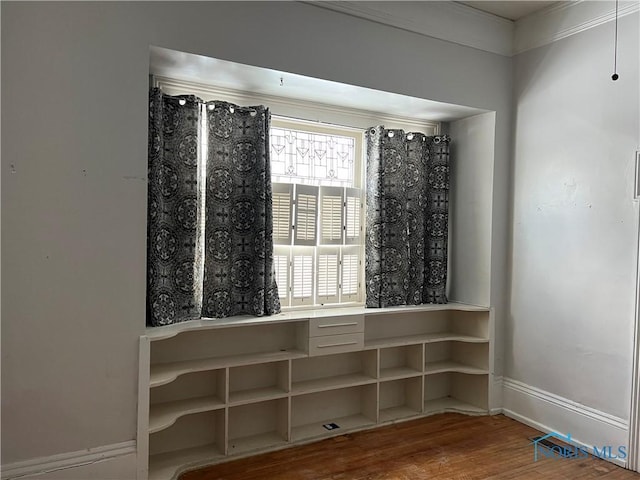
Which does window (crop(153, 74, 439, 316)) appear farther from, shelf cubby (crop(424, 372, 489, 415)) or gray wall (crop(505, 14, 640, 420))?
gray wall (crop(505, 14, 640, 420))

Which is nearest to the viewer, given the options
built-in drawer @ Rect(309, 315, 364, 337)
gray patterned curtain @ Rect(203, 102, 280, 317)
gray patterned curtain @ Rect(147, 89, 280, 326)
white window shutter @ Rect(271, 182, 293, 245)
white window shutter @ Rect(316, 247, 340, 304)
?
gray patterned curtain @ Rect(147, 89, 280, 326)

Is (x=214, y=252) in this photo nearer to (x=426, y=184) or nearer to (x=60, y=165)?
(x=60, y=165)

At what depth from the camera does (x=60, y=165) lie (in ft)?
7.55

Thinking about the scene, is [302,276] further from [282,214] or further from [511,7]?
[511,7]

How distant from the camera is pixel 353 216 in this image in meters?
3.71

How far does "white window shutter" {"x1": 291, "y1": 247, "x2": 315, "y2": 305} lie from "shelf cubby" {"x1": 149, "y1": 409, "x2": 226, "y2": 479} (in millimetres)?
995

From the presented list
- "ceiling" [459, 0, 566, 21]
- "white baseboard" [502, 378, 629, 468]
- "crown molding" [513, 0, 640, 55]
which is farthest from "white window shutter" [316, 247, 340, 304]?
"crown molding" [513, 0, 640, 55]

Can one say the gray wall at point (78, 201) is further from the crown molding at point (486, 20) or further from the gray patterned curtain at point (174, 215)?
the crown molding at point (486, 20)

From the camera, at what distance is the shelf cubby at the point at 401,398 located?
3656 mm

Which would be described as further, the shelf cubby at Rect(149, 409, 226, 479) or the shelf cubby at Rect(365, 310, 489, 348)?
the shelf cubby at Rect(365, 310, 489, 348)

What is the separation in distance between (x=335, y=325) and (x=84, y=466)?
172 centimetres

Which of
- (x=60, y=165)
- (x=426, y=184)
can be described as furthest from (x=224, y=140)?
(x=426, y=184)

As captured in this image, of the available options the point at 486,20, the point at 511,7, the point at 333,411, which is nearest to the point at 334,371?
the point at 333,411

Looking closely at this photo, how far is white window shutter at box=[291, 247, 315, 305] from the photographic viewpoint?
346 cm
